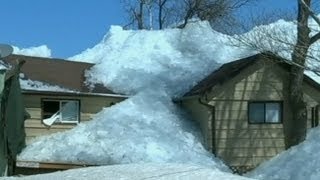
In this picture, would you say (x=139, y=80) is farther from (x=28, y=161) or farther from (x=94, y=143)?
(x=28, y=161)

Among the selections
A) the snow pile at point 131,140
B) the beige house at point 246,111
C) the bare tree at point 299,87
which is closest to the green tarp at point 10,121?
the snow pile at point 131,140

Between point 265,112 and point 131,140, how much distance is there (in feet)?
13.8

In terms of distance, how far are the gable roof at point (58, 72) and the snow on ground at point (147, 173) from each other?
9839 millimetres

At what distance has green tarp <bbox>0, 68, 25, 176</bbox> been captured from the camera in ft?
55.6

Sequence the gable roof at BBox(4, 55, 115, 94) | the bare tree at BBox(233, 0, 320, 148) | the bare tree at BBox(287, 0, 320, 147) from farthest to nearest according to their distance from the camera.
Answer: the gable roof at BBox(4, 55, 115, 94)
the bare tree at BBox(287, 0, 320, 147)
the bare tree at BBox(233, 0, 320, 148)

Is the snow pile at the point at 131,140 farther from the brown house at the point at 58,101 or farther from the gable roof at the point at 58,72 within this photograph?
the gable roof at the point at 58,72

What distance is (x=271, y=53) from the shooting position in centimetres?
1792

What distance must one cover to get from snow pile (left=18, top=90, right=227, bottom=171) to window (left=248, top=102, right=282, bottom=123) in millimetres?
1850

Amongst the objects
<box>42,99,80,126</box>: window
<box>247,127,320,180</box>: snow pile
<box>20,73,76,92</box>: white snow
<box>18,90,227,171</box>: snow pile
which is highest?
<box>20,73,76,92</box>: white snow

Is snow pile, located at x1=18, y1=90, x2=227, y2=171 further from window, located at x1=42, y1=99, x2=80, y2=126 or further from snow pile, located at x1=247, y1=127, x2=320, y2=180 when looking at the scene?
snow pile, located at x1=247, y1=127, x2=320, y2=180

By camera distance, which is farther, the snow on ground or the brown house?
the brown house

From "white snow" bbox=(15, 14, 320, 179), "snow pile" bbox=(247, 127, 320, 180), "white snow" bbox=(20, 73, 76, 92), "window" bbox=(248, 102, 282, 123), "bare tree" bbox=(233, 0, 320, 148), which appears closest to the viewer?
"snow pile" bbox=(247, 127, 320, 180)

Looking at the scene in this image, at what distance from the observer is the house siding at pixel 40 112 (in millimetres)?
19078

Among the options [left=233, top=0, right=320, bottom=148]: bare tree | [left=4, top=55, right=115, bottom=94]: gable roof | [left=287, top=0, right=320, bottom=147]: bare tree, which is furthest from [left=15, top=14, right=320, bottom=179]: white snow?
[left=287, top=0, right=320, bottom=147]: bare tree
